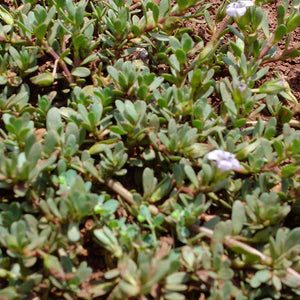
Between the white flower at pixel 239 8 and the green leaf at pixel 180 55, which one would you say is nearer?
the green leaf at pixel 180 55

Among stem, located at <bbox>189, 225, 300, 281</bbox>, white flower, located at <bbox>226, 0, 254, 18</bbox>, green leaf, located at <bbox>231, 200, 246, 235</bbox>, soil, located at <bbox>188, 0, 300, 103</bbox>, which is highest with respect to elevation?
white flower, located at <bbox>226, 0, 254, 18</bbox>

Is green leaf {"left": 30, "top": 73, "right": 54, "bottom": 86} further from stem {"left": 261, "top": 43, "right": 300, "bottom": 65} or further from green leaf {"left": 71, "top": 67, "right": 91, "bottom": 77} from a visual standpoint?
stem {"left": 261, "top": 43, "right": 300, "bottom": 65}

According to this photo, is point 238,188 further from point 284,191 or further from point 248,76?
point 248,76

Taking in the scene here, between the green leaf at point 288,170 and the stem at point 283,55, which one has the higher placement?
the stem at point 283,55

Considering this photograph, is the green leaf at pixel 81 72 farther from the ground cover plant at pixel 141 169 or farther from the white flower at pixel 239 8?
the white flower at pixel 239 8

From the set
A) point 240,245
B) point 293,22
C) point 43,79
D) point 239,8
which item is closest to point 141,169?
point 240,245

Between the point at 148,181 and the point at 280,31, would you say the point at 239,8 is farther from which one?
the point at 148,181

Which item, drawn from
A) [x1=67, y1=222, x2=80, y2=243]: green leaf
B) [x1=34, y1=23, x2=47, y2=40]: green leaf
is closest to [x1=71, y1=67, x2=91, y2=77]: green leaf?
[x1=34, y1=23, x2=47, y2=40]: green leaf

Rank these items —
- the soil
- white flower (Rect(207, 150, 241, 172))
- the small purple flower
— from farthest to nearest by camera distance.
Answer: the soil < the small purple flower < white flower (Rect(207, 150, 241, 172))

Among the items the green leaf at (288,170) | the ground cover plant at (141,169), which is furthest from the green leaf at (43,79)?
the green leaf at (288,170)
